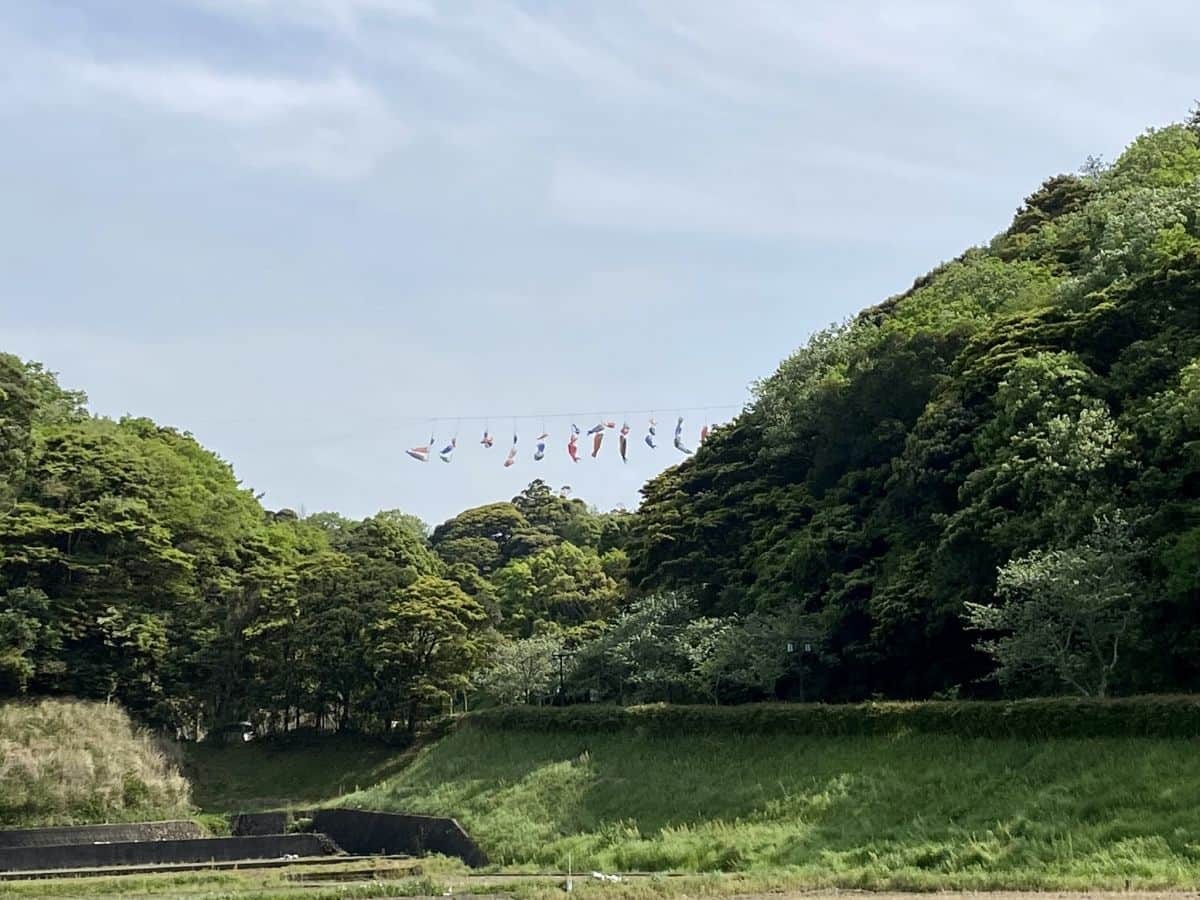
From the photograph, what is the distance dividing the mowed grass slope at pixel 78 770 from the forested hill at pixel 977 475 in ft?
54.2

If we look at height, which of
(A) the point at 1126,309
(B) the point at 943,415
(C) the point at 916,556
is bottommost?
(C) the point at 916,556

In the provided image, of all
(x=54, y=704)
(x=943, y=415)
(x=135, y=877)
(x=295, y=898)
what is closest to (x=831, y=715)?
(x=943, y=415)

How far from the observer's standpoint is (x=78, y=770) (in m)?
37.4

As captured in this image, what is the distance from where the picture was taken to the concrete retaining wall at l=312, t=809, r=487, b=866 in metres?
29.9

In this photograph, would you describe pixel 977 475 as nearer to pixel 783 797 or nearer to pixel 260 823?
pixel 783 797

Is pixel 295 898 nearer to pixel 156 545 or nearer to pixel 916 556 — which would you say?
pixel 916 556

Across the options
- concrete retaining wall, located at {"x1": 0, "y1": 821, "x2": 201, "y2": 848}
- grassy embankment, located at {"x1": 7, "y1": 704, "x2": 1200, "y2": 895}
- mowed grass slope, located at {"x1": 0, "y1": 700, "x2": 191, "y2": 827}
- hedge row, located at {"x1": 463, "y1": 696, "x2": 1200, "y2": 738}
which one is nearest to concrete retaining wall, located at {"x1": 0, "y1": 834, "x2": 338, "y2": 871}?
concrete retaining wall, located at {"x1": 0, "y1": 821, "x2": 201, "y2": 848}

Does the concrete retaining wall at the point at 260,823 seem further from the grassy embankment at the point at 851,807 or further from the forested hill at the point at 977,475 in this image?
the forested hill at the point at 977,475

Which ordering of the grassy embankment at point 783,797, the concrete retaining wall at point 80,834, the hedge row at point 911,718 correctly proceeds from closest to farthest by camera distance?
the grassy embankment at point 783,797 → the hedge row at point 911,718 → the concrete retaining wall at point 80,834

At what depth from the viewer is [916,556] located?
1307 inches

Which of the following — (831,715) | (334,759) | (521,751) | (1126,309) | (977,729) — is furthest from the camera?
(334,759)

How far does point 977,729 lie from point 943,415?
36.8ft

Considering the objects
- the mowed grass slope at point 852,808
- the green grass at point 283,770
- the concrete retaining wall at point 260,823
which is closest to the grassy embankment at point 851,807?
the mowed grass slope at point 852,808

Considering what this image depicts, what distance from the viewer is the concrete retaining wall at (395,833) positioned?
2991 centimetres
